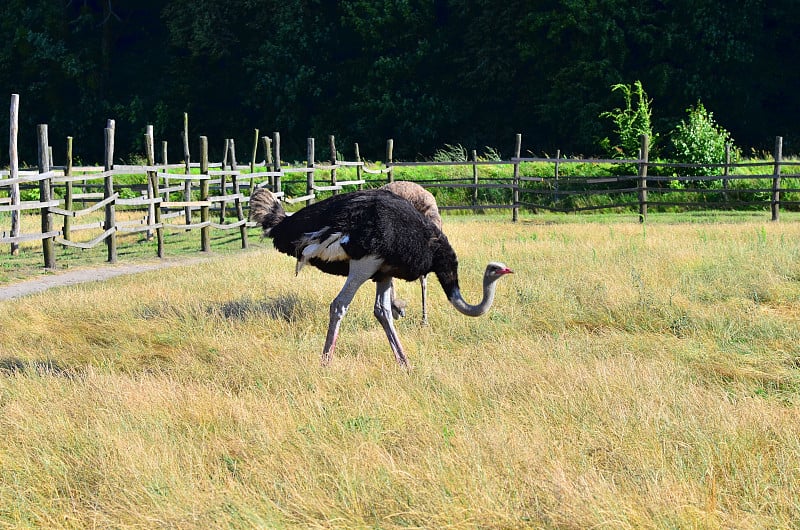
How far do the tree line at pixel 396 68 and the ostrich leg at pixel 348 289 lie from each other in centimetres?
2446

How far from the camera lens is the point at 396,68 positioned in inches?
1345

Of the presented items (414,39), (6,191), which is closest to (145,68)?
(414,39)

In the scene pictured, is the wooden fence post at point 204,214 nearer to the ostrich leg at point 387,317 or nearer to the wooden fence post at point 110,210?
the wooden fence post at point 110,210

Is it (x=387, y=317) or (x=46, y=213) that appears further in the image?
(x=46, y=213)

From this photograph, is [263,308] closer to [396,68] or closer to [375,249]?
[375,249]

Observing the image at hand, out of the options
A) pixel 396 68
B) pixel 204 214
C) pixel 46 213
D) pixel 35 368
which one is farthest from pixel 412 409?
pixel 396 68

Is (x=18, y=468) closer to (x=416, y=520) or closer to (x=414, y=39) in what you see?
(x=416, y=520)

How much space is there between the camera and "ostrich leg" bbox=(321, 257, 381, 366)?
248 inches

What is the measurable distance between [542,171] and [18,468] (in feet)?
64.8

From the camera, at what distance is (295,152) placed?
35.8 m

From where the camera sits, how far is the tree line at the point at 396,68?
3092 cm

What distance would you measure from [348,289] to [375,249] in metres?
0.39

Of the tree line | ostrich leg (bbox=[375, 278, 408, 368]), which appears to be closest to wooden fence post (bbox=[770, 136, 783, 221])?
the tree line

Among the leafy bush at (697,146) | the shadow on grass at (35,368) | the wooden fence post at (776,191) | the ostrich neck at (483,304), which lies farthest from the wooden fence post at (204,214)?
the leafy bush at (697,146)
